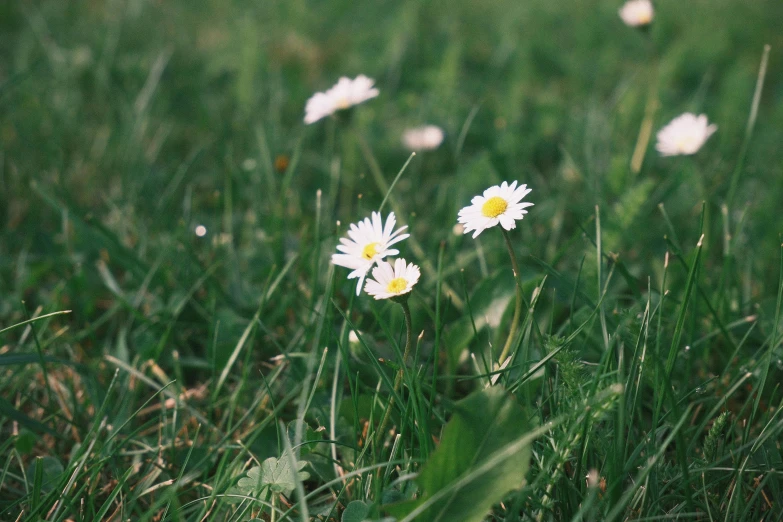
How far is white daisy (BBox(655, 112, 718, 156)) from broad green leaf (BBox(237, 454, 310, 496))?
46.1 inches

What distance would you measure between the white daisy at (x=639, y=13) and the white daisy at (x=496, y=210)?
40.8 inches

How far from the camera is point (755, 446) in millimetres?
901

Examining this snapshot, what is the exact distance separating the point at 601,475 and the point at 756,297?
70 cm

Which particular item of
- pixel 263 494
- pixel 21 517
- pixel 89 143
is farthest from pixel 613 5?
pixel 21 517

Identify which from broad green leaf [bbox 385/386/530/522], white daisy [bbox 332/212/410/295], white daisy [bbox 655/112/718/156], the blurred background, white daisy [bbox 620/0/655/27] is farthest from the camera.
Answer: white daisy [bbox 620/0/655/27]

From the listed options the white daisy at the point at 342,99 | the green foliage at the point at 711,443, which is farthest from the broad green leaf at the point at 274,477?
the white daisy at the point at 342,99

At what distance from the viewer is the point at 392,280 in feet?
3.23

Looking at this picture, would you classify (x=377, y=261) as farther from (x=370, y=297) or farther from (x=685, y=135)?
(x=685, y=135)

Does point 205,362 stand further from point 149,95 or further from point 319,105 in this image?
point 149,95

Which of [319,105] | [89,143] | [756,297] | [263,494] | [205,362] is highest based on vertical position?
[89,143]

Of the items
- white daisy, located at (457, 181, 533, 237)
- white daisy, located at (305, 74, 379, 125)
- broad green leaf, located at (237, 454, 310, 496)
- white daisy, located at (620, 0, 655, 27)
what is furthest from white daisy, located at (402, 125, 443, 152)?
broad green leaf, located at (237, 454, 310, 496)

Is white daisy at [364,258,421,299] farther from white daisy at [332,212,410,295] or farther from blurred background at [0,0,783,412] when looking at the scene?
blurred background at [0,0,783,412]

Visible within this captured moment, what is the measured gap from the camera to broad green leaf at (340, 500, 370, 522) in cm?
86

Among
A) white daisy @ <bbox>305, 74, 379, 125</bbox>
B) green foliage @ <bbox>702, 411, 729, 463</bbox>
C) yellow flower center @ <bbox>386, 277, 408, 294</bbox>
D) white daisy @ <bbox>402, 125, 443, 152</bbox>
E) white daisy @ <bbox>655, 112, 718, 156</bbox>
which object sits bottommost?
green foliage @ <bbox>702, 411, 729, 463</bbox>
